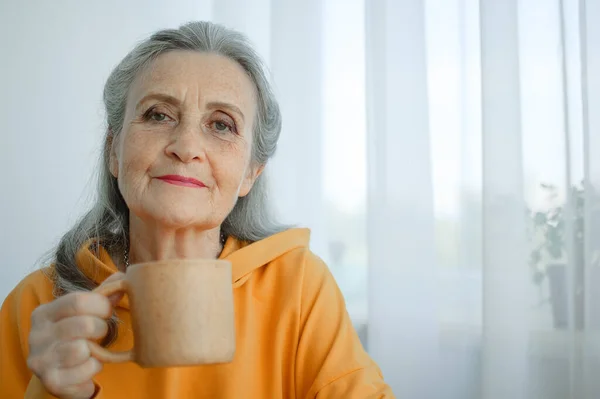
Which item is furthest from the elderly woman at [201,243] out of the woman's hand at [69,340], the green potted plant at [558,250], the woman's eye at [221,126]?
the green potted plant at [558,250]

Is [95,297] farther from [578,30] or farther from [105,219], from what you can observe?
[578,30]

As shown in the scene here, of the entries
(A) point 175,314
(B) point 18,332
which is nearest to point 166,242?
(B) point 18,332

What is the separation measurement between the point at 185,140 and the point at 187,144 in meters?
0.01

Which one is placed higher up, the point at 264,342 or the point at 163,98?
the point at 163,98

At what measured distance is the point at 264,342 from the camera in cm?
132

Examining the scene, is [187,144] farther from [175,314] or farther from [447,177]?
[447,177]

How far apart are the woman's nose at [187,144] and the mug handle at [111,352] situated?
0.39 m

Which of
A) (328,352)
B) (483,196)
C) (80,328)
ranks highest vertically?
(483,196)

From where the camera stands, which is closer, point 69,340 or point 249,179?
point 69,340

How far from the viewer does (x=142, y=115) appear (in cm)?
128

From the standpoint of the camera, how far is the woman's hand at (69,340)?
87cm

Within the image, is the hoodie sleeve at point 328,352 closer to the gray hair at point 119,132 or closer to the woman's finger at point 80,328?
the gray hair at point 119,132

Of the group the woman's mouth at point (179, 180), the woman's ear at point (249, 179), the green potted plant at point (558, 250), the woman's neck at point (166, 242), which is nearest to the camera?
the woman's mouth at point (179, 180)

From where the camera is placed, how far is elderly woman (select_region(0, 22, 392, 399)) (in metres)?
1.22
